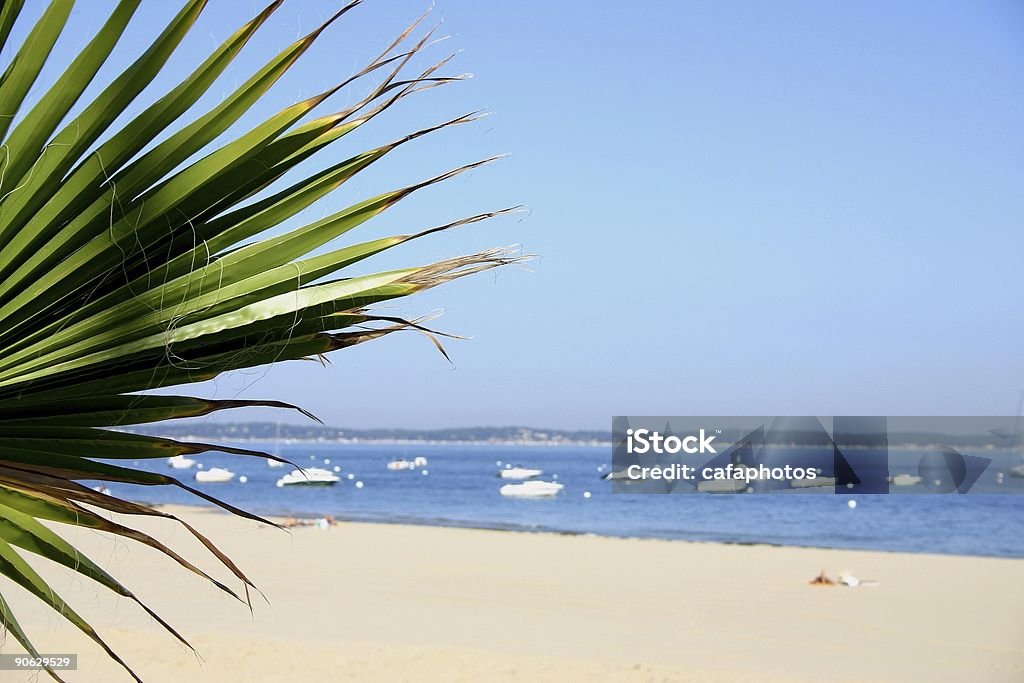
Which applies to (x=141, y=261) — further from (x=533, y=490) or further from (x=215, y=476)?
(x=215, y=476)

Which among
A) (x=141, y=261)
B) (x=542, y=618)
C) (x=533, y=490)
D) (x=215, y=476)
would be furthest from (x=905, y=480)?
(x=141, y=261)

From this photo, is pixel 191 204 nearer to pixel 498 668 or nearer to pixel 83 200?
pixel 83 200

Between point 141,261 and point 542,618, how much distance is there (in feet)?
37.2

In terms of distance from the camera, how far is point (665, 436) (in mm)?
65875

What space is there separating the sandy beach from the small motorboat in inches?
1404

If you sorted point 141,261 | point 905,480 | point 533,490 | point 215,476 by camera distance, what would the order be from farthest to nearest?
point 215,476 < point 905,480 < point 533,490 < point 141,261

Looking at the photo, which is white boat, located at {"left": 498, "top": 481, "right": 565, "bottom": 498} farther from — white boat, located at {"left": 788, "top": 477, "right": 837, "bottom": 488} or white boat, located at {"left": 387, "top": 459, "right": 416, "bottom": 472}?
white boat, located at {"left": 387, "top": 459, "right": 416, "bottom": 472}

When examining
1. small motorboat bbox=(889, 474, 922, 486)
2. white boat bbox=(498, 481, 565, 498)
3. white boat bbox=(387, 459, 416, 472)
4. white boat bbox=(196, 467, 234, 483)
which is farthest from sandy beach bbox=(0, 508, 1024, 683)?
white boat bbox=(387, 459, 416, 472)

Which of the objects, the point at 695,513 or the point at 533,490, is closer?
the point at 695,513

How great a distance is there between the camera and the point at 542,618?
12.1 meters

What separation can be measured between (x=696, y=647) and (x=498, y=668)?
2874mm

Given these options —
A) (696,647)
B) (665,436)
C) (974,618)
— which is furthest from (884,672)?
(665,436)

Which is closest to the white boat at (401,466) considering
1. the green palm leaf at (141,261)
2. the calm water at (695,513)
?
the calm water at (695,513)

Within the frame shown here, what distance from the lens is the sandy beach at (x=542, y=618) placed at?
28.0 ft
